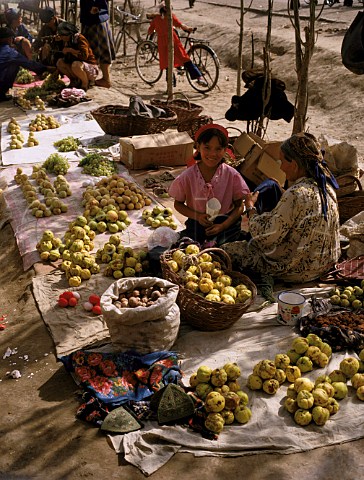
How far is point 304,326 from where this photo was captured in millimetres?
4250

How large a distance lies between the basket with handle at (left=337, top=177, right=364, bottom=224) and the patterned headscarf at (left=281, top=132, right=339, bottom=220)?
1.63 m

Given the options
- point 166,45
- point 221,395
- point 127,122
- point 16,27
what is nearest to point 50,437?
point 221,395

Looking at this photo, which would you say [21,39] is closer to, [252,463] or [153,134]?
[153,134]

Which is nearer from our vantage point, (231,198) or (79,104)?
(231,198)

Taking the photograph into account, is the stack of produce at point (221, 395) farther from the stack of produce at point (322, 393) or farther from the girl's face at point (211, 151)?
the girl's face at point (211, 151)

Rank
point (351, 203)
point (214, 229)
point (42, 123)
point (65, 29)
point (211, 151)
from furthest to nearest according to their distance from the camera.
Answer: point (65, 29) → point (42, 123) → point (351, 203) → point (214, 229) → point (211, 151)

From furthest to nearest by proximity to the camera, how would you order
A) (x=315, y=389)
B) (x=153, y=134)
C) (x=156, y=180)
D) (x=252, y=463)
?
(x=153, y=134) → (x=156, y=180) → (x=315, y=389) → (x=252, y=463)

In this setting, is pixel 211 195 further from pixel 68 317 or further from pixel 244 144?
pixel 244 144

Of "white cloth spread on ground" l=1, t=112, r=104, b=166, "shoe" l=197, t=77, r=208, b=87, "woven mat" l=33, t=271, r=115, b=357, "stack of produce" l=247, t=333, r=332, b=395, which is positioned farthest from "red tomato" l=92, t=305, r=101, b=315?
"shoe" l=197, t=77, r=208, b=87

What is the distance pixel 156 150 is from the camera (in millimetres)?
7672

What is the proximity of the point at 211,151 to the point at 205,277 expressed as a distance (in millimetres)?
1170

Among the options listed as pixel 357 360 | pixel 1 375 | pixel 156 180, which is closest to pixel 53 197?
pixel 156 180

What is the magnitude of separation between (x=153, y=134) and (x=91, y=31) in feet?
16.2

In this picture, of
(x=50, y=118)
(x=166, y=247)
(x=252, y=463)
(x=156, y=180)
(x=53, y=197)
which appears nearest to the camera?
(x=252, y=463)
